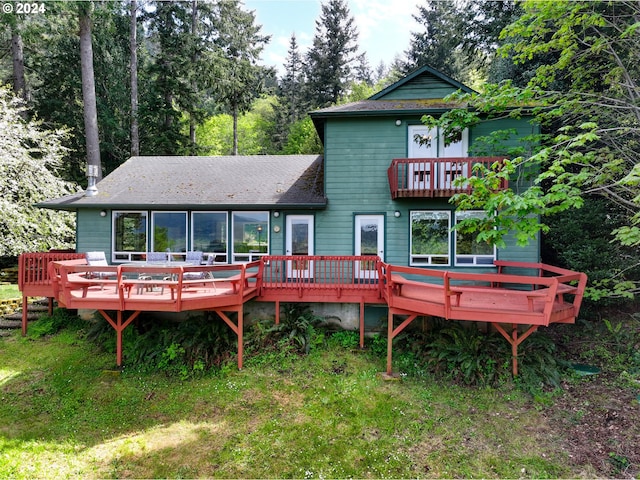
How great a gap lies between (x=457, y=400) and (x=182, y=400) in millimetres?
5243

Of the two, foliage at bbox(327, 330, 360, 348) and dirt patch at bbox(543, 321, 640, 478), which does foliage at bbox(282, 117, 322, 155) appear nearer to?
foliage at bbox(327, 330, 360, 348)

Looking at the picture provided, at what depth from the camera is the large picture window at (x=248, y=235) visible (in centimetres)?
937

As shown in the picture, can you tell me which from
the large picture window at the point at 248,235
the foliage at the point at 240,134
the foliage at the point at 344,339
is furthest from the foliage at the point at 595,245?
the foliage at the point at 240,134

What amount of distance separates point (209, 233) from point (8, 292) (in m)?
7.76

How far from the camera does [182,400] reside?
6055mm

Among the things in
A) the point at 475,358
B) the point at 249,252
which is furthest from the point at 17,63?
the point at 475,358

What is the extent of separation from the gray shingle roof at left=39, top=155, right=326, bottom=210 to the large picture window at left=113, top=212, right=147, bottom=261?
1.73 feet

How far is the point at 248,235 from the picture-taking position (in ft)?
30.9

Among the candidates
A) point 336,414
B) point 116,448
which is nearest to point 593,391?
point 336,414

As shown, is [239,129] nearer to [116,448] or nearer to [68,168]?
[68,168]

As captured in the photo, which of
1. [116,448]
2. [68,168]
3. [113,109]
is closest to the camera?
[116,448]

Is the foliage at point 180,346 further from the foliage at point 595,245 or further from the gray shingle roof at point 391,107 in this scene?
the foliage at point 595,245

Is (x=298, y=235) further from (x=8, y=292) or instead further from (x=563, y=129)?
(x=8, y=292)

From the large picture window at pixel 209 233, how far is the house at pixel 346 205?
0.10 ft
